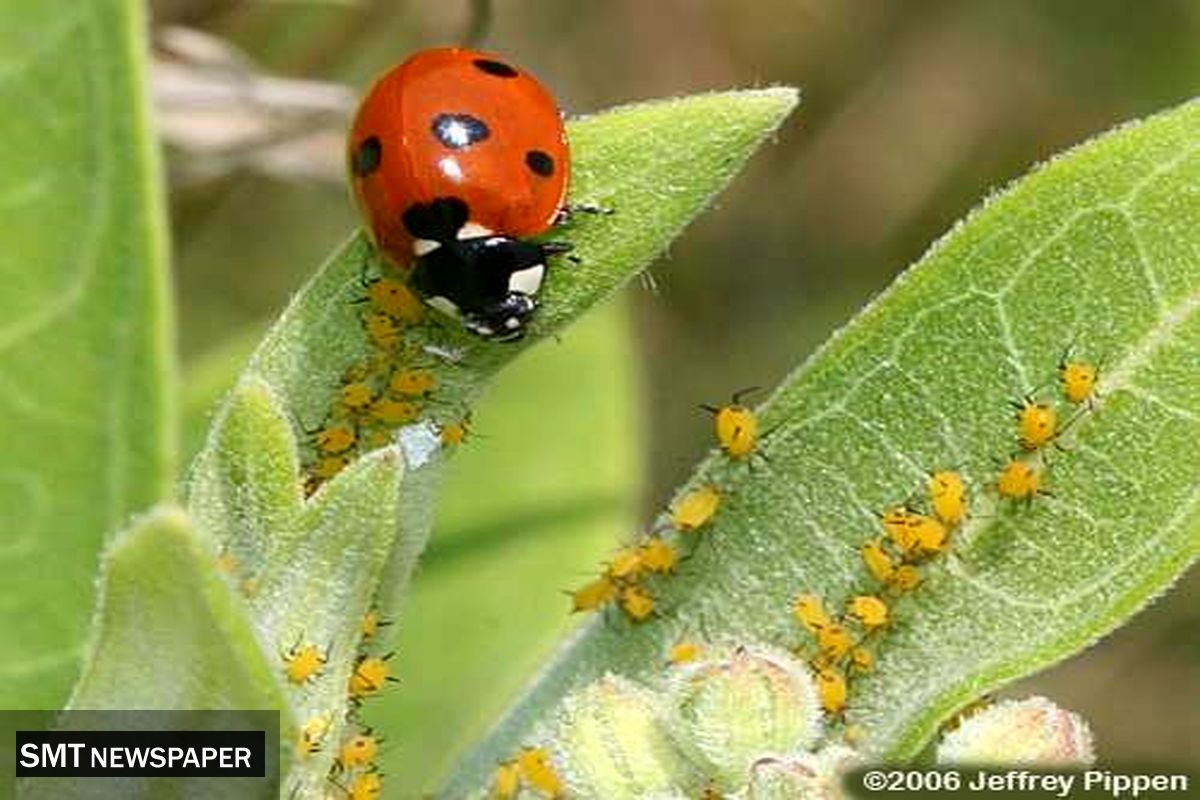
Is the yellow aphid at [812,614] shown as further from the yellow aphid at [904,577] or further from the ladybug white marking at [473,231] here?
the ladybug white marking at [473,231]

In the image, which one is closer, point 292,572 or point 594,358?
point 292,572

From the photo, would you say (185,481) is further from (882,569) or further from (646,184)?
(882,569)

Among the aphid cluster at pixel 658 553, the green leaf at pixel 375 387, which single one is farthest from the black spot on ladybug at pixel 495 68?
the aphid cluster at pixel 658 553

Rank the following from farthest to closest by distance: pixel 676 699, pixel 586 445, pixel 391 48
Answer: pixel 391 48
pixel 586 445
pixel 676 699

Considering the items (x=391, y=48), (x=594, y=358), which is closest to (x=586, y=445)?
(x=594, y=358)

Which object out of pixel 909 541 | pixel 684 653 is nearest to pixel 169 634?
pixel 684 653

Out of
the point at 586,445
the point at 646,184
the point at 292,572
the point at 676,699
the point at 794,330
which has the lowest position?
the point at 676,699

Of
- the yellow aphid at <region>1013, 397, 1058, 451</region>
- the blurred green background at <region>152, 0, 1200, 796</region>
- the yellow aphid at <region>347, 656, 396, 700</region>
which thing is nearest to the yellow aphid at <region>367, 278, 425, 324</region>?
the yellow aphid at <region>347, 656, 396, 700</region>

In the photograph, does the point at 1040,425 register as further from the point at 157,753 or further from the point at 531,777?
the point at 157,753
